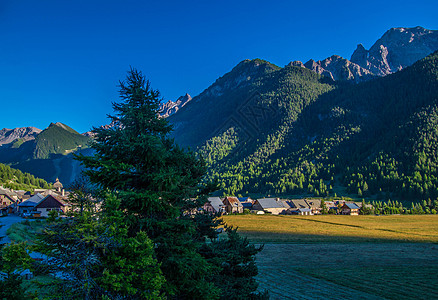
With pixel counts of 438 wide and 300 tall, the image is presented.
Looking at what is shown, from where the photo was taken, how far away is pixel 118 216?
772 cm

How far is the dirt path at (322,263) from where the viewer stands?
19.2 meters

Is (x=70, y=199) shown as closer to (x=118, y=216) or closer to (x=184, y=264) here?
(x=118, y=216)

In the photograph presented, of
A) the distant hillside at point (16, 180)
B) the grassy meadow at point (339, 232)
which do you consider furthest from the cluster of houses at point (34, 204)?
the distant hillside at point (16, 180)

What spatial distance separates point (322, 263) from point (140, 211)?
25.6 meters

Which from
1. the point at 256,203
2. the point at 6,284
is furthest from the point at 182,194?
the point at 256,203

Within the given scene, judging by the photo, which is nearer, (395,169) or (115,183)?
(115,183)

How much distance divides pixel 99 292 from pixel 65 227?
179 cm

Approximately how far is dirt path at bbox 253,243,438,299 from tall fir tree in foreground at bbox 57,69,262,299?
11.4m

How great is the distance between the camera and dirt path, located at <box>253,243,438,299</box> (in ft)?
63.1

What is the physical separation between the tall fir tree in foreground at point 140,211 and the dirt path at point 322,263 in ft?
37.4

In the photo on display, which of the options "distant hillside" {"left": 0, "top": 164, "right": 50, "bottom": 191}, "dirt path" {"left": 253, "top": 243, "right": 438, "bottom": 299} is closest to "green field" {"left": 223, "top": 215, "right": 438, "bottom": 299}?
"dirt path" {"left": 253, "top": 243, "right": 438, "bottom": 299}

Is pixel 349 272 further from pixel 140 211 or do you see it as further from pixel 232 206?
pixel 232 206

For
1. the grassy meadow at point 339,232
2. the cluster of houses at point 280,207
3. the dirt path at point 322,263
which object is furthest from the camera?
the cluster of houses at point 280,207

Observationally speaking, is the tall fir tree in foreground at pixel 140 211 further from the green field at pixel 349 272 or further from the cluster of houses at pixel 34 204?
the cluster of houses at pixel 34 204
